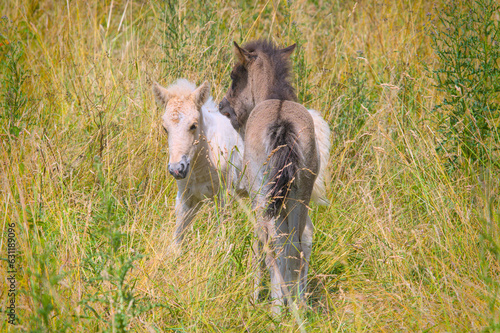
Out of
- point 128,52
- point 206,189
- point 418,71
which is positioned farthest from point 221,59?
point 418,71

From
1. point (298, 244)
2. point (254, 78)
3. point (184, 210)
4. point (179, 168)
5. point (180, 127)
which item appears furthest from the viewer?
point (254, 78)

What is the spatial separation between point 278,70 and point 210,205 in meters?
1.47

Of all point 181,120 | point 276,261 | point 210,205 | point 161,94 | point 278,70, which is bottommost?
point 210,205

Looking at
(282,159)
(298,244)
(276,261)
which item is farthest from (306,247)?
(282,159)

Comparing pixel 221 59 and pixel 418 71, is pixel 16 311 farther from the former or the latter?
pixel 418 71

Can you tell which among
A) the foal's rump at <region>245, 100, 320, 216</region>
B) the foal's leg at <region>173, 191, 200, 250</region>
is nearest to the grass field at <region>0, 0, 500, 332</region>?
the foal's leg at <region>173, 191, 200, 250</region>

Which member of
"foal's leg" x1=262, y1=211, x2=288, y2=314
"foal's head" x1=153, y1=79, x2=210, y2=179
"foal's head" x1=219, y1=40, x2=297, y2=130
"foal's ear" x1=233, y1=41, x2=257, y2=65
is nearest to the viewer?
"foal's leg" x1=262, y1=211, x2=288, y2=314

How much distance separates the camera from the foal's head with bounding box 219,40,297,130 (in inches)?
177

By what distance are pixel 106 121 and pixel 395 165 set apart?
3.04m

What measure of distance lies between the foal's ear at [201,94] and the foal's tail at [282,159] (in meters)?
1.15

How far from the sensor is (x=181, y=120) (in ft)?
13.6

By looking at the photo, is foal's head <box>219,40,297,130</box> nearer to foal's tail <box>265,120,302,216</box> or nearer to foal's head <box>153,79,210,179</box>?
foal's head <box>153,79,210,179</box>

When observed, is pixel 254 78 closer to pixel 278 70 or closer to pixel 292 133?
pixel 278 70

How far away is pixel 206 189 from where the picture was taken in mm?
4613
